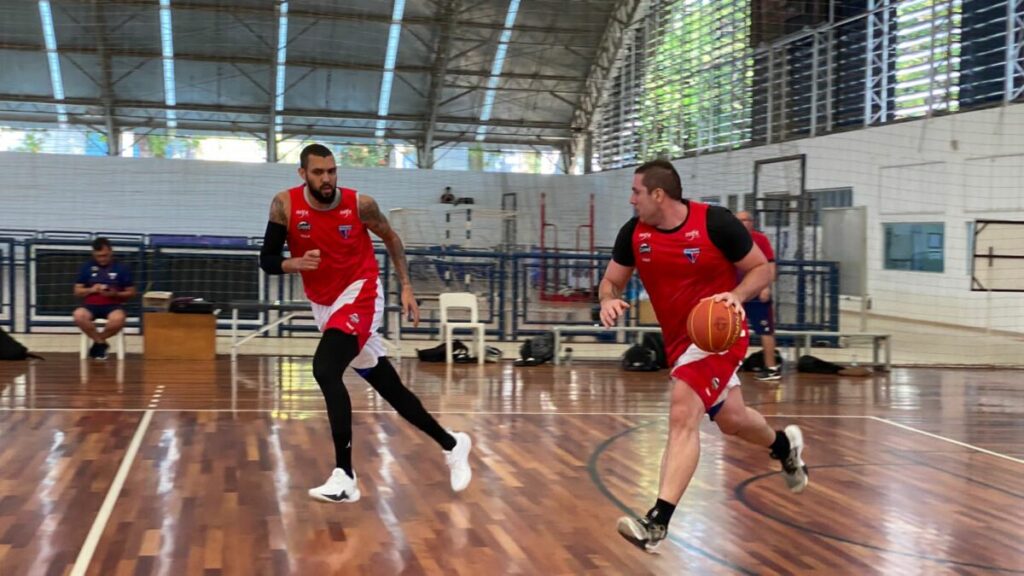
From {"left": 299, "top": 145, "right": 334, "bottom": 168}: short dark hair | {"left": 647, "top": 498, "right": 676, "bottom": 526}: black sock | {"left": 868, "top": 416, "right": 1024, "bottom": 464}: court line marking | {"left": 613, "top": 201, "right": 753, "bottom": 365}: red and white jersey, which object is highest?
{"left": 299, "top": 145, "right": 334, "bottom": 168}: short dark hair

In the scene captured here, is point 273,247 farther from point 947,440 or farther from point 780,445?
point 947,440

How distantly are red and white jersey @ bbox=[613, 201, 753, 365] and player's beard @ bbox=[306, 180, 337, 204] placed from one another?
1.42 metres

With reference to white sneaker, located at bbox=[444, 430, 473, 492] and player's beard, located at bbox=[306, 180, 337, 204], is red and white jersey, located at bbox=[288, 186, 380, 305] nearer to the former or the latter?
player's beard, located at bbox=[306, 180, 337, 204]

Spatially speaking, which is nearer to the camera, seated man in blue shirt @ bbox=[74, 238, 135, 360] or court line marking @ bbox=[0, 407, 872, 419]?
court line marking @ bbox=[0, 407, 872, 419]

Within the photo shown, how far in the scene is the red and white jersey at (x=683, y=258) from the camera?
4141 mm

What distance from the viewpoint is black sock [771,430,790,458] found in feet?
15.8

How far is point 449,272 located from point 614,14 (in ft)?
47.2

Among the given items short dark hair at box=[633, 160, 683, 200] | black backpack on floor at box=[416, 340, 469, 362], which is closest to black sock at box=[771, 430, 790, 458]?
short dark hair at box=[633, 160, 683, 200]

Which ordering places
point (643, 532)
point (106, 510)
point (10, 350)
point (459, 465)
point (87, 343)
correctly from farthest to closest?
1. point (87, 343)
2. point (10, 350)
3. point (459, 465)
4. point (106, 510)
5. point (643, 532)

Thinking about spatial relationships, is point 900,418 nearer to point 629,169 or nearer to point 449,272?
point 449,272

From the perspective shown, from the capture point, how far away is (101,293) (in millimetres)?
10570

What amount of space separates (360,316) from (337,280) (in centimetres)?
23

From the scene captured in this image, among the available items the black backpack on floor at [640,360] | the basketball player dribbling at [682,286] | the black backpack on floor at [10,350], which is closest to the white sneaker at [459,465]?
the basketball player dribbling at [682,286]

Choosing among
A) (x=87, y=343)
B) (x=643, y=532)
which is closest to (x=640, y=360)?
(x=87, y=343)
